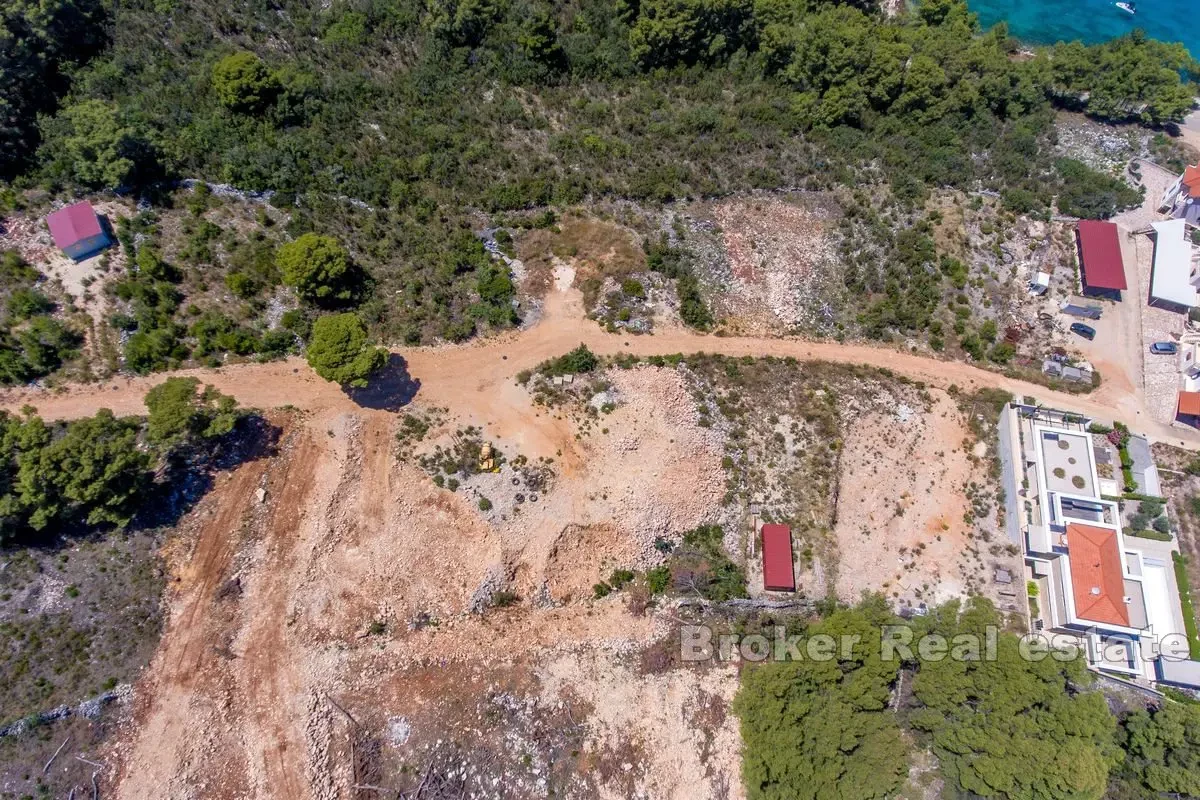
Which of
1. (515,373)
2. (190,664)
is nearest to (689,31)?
(515,373)

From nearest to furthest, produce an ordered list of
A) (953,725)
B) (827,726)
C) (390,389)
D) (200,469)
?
(827,726) → (953,725) → (200,469) → (390,389)

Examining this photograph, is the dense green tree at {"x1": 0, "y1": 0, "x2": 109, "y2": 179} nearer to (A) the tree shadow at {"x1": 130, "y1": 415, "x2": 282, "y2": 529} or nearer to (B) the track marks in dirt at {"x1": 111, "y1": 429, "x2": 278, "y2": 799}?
(A) the tree shadow at {"x1": 130, "y1": 415, "x2": 282, "y2": 529}

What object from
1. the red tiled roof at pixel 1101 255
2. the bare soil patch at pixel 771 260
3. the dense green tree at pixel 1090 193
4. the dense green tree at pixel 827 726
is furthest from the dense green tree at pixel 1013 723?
the dense green tree at pixel 1090 193

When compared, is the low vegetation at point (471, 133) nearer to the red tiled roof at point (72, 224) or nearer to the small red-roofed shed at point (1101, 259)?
the red tiled roof at point (72, 224)

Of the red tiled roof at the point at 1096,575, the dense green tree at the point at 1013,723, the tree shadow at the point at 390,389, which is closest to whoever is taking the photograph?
the dense green tree at the point at 1013,723

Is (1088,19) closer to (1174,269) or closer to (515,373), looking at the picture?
(1174,269)

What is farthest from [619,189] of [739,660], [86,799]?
[86,799]
